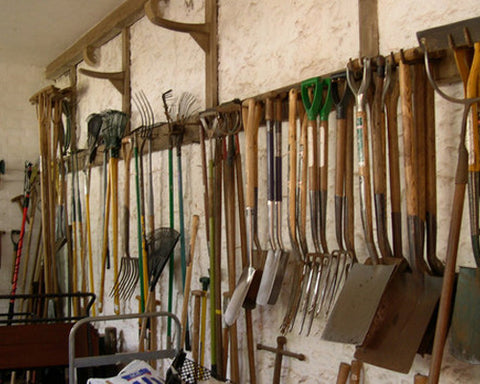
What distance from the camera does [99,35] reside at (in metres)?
3.71

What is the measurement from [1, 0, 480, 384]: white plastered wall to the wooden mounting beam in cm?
12

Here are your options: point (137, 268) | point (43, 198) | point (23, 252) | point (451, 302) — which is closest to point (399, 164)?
point (451, 302)

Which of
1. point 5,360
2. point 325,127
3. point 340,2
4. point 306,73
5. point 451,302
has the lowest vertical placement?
point 5,360

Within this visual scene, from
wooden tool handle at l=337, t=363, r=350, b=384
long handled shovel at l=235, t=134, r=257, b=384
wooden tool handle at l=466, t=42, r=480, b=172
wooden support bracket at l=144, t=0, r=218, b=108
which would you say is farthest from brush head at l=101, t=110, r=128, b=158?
wooden tool handle at l=466, t=42, r=480, b=172

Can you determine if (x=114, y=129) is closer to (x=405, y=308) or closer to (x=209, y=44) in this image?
(x=209, y=44)

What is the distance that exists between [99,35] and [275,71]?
83.9 inches

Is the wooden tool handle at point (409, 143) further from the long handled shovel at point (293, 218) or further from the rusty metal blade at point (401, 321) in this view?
the long handled shovel at point (293, 218)

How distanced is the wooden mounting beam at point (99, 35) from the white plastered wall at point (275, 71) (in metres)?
A: 0.12

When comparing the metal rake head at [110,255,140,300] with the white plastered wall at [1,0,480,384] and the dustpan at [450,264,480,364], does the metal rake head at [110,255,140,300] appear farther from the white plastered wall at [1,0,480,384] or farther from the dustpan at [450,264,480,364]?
the dustpan at [450,264,480,364]

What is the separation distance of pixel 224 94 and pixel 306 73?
579 millimetres

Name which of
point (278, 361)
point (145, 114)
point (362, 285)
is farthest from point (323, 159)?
point (145, 114)

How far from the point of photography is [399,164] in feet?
5.16

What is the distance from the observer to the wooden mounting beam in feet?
10.7

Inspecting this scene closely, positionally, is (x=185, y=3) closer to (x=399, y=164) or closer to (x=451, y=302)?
(x=399, y=164)
